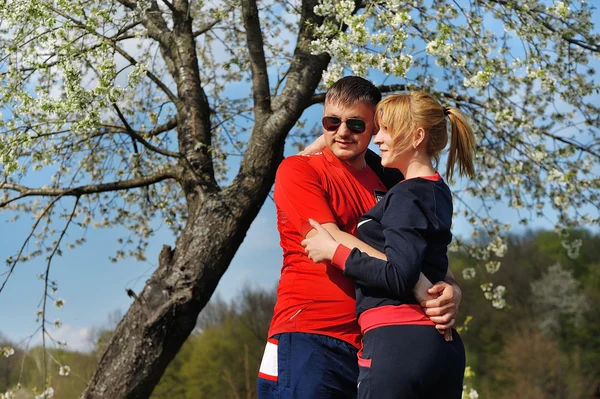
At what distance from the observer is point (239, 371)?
98.0ft

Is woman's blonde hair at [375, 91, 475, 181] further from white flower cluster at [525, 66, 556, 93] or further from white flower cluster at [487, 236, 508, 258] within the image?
white flower cluster at [487, 236, 508, 258]

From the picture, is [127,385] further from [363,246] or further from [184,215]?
[363,246]

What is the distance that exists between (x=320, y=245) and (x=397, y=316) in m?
0.39

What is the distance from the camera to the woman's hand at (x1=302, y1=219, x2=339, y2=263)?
2533 mm

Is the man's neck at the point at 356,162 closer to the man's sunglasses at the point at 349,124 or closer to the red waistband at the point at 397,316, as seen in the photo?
the man's sunglasses at the point at 349,124

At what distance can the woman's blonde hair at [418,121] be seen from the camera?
8.63 ft

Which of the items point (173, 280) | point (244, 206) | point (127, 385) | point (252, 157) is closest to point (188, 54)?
point (252, 157)

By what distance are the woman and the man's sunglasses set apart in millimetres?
197

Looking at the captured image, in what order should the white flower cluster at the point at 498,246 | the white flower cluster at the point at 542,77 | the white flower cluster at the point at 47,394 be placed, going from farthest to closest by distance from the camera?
the white flower cluster at the point at 498,246 → the white flower cluster at the point at 47,394 → the white flower cluster at the point at 542,77

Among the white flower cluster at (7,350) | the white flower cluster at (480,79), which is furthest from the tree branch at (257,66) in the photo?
the white flower cluster at (7,350)

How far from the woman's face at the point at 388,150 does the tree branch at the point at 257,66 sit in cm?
402

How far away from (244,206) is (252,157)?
0.52 m

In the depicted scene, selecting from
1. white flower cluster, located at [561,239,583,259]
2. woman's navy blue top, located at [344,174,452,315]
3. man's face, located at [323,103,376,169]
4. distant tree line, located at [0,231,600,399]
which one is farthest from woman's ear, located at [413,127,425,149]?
distant tree line, located at [0,231,600,399]

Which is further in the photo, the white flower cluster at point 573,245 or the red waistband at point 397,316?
the white flower cluster at point 573,245
